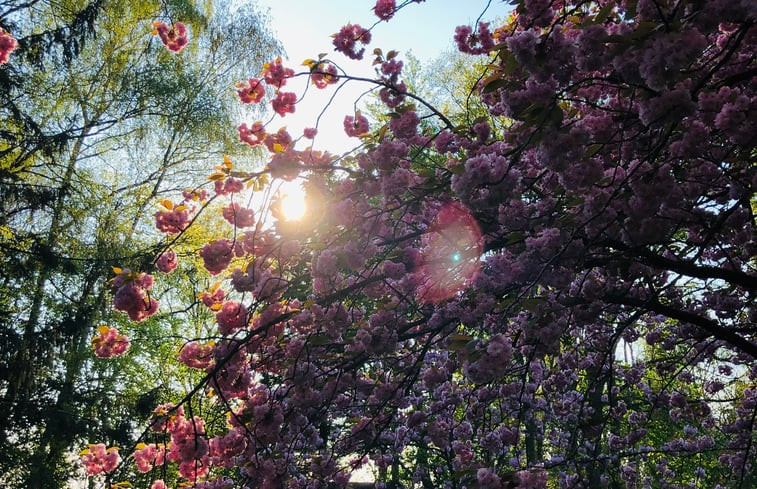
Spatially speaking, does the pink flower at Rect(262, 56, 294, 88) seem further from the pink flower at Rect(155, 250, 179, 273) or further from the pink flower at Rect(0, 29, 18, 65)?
the pink flower at Rect(0, 29, 18, 65)

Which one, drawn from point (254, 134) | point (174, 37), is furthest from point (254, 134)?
point (174, 37)

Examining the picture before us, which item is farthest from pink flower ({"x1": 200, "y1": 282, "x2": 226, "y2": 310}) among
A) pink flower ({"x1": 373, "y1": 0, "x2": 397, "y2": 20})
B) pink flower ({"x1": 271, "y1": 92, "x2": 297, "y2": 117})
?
pink flower ({"x1": 373, "y1": 0, "x2": 397, "y2": 20})

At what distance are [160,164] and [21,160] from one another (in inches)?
112

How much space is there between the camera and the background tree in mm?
6941

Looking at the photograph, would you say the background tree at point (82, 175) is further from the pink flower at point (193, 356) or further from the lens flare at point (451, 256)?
the lens flare at point (451, 256)

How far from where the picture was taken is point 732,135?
1.90 meters

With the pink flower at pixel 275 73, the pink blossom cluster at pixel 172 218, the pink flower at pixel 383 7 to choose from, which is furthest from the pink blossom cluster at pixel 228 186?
the pink flower at pixel 383 7

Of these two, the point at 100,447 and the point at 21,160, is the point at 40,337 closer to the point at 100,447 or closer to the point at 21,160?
the point at 21,160

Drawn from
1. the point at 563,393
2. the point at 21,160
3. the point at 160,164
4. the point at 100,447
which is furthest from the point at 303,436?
the point at 160,164

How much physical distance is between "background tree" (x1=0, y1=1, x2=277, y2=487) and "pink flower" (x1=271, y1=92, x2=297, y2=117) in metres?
3.42

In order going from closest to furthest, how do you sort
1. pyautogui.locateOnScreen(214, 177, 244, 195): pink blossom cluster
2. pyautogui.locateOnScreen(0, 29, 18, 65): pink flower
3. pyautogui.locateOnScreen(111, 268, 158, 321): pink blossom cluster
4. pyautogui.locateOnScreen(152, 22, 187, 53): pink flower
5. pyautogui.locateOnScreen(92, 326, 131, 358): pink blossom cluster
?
1. pyautogui.locateOnScreen(111, 268, 158, 321): pink blossom cluster
2. pyautogui.locateOnScreen(214, 177, 244, 195): pink blossom cluster
3. pyautogui.locateOnScreen(92, 326, 131, 358): pink blossom cluster
4. pyautogui.locateOnScreen(0, 29, 18, 65): pink flower
5. pyautogui.locateOnScreen(152, 22, 187, 53): pink flower

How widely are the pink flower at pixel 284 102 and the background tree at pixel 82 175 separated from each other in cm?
342

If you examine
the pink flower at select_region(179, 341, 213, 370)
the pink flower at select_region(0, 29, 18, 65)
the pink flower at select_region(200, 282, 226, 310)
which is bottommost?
the pink flower at select_region(179, 341, 213, 370)

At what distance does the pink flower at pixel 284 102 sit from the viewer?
391 cm
